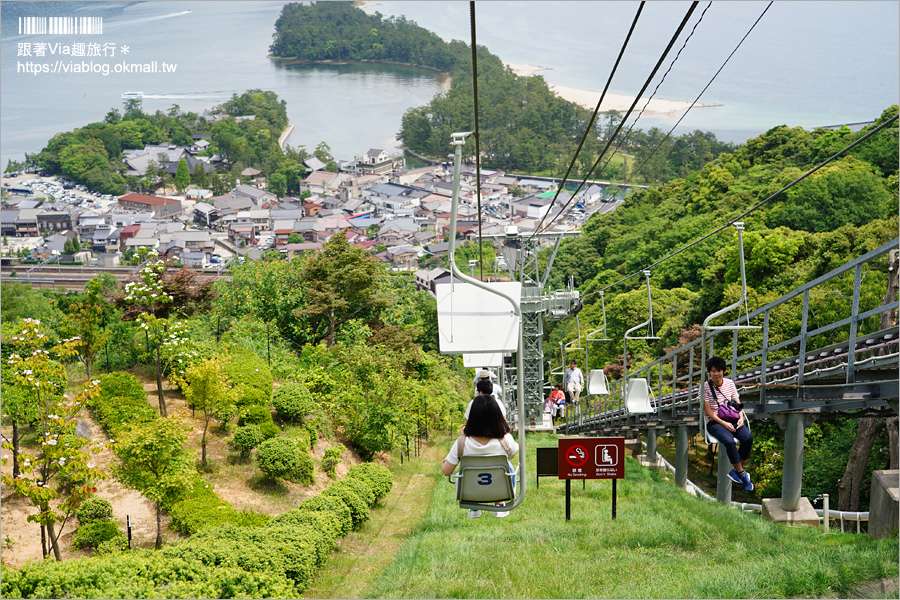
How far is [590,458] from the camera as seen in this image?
733cm

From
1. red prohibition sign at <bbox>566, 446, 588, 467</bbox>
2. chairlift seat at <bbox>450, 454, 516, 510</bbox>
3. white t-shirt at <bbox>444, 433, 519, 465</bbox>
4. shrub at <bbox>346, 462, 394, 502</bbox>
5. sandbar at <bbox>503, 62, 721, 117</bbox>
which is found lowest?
shrub at <bbox>346, 462, 394, 502</bbox>

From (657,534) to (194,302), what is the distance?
9.56 meters

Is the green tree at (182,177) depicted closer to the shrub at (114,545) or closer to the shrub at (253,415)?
the shrub at (253,415)

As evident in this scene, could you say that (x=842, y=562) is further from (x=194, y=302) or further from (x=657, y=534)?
(x=194, y=302)

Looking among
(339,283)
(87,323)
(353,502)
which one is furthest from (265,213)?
(353,502)

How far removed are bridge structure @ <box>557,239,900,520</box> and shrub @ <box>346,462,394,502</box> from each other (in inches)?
134

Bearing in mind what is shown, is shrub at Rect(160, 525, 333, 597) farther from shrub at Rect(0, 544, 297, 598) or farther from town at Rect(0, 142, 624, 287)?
town at Rect(0, 142, 624, 287)

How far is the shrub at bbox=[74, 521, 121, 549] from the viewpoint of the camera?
27.2ft

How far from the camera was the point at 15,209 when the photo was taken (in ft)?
282

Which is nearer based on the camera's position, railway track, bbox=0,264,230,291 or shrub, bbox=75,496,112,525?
shrub, bbox=75,496,112,525

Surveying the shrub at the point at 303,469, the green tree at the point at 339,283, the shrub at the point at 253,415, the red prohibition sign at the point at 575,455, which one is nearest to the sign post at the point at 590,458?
→ the red prohibition sign at the point at 575,455

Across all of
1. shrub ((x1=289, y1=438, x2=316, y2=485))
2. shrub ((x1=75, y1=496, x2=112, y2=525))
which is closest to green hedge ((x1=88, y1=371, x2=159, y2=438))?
shrub ((x1=75, y1=496, x2=112, y2=525))

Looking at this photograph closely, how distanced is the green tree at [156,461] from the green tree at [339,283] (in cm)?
1000

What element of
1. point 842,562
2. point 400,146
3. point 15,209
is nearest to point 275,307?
point 842,562
